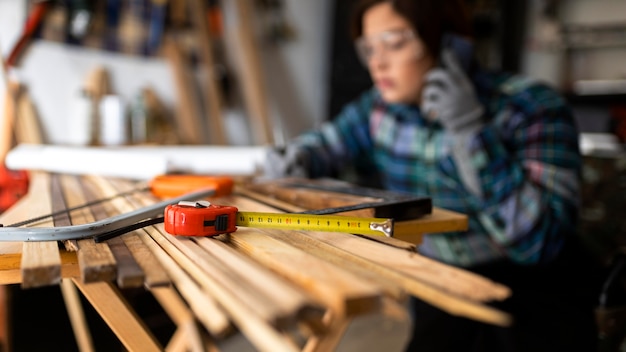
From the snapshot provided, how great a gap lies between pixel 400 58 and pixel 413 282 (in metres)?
1.28

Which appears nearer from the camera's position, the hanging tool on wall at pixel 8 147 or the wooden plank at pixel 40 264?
the wooden plank at pixel 40 264

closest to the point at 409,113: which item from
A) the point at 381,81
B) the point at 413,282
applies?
the point at 381,81

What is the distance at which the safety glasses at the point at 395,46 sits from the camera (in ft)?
5.52

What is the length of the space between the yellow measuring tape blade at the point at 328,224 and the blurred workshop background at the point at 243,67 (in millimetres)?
1440

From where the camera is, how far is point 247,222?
2.60ft

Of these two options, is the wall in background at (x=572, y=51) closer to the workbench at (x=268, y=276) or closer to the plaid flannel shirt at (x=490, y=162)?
the plaid flannel shirt at (x=490, y=162)

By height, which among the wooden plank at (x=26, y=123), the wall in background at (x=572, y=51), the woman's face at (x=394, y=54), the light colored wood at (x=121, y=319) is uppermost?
the wall in background at (x=572, y=51)

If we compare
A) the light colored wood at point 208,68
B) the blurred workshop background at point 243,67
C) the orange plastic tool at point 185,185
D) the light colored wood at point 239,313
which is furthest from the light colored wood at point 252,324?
the light colored wood at point 208,68

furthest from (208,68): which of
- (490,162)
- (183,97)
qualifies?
(490,162)

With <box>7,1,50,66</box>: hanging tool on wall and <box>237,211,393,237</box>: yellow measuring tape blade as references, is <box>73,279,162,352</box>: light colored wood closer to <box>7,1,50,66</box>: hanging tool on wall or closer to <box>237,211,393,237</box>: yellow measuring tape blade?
<box>237,211,393,237</box>: yellow measuring tape blade

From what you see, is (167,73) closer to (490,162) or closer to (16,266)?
(490,162)

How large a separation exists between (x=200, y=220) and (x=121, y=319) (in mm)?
375

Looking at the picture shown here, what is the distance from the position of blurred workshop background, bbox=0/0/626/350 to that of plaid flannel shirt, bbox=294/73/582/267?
61 centimetres

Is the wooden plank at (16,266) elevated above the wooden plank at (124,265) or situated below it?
below
